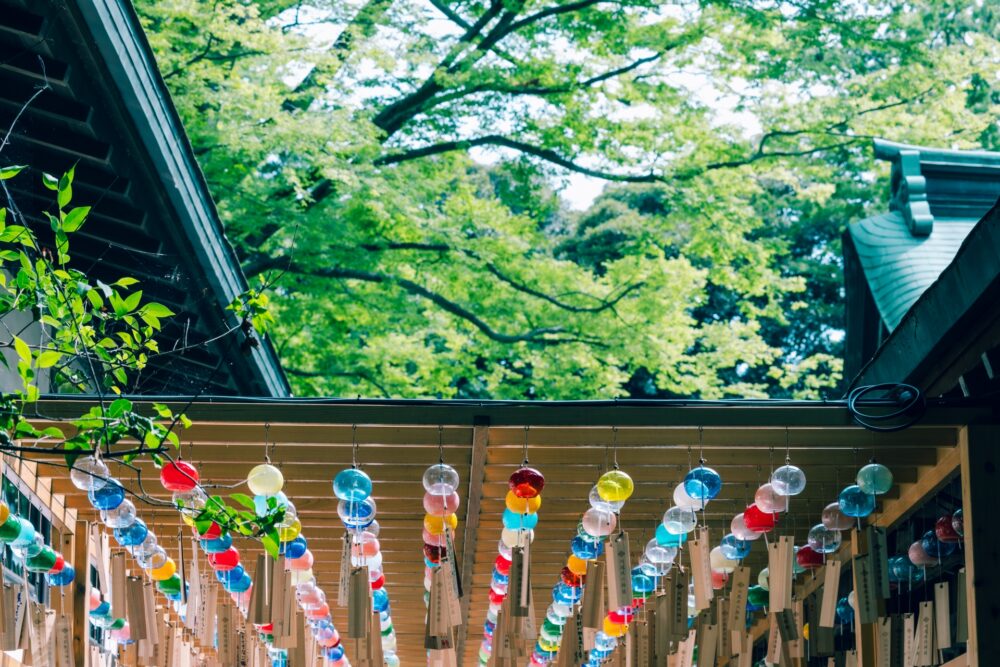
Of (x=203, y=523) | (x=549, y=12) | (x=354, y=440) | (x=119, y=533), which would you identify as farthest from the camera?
(x=549, y=12)

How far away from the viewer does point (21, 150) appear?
655cm

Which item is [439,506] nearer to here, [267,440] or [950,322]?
[267,440]

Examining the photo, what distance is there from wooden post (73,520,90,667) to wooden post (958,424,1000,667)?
3.83 metres

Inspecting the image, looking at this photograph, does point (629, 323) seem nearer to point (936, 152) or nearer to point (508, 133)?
point (508, 133)

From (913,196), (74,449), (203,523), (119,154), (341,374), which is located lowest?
(203,523)

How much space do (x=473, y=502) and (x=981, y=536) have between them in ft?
8.00

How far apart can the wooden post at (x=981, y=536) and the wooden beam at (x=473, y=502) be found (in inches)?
69.4

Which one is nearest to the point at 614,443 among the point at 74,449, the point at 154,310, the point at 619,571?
the point at 619,571

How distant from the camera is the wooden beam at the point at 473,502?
5.44m

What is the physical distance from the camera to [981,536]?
15.9 ft

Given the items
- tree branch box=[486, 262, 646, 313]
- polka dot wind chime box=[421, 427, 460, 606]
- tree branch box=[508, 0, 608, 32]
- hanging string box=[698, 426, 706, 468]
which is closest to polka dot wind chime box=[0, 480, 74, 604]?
polka dot wind chime box=[421, 427, 460, 606]

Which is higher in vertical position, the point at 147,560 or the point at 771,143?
the point at 771,143

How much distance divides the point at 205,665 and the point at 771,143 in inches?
455

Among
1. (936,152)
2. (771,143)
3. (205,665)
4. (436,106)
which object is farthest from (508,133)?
(205,665)
